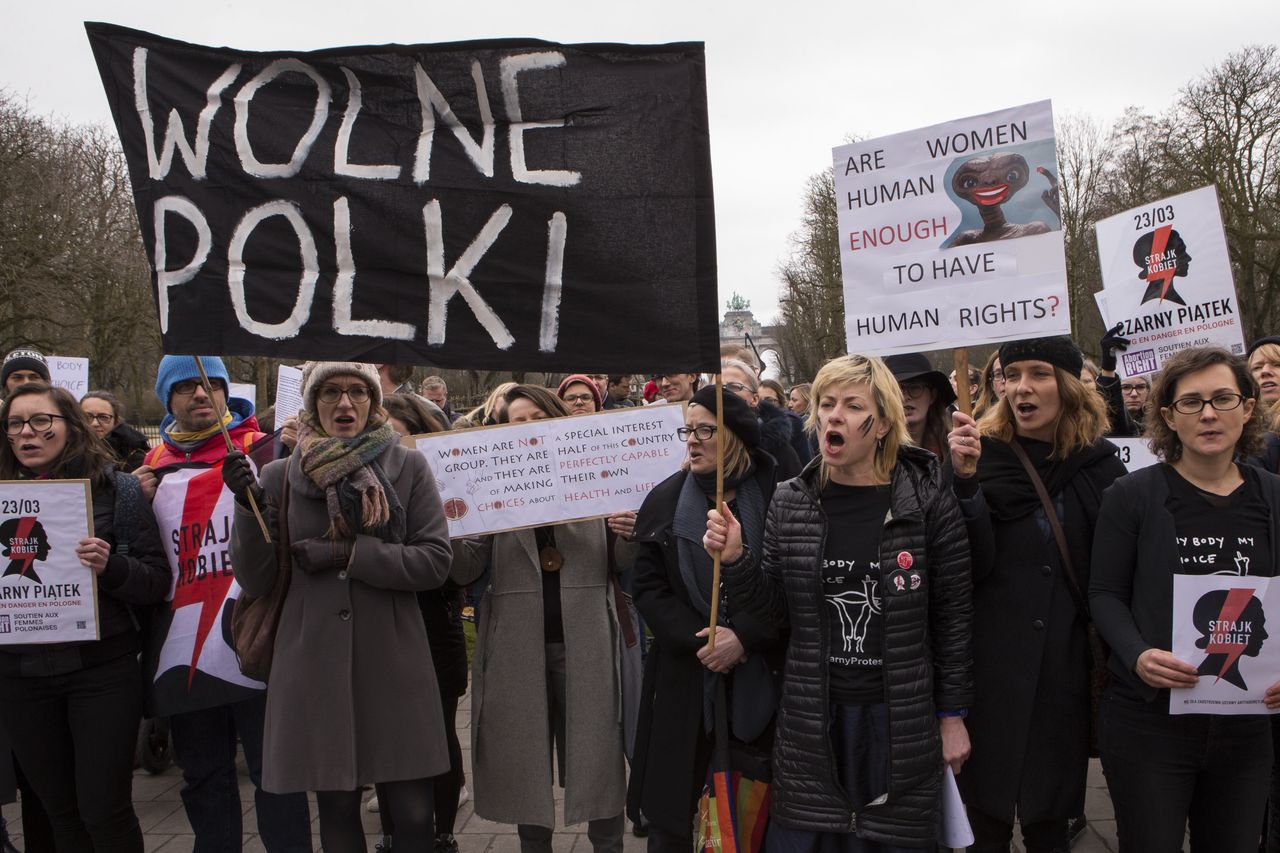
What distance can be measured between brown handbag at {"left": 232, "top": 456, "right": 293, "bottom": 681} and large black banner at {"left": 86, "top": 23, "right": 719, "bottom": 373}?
2.25ft

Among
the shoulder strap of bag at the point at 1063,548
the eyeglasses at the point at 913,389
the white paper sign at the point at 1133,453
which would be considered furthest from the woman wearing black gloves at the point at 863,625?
the white paper sign at the point at 1133,453

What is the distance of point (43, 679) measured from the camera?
3.52m

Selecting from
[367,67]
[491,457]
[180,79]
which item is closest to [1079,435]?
[491,457]

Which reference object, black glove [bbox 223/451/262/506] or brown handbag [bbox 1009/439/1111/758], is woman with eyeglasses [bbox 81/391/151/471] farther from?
brown handbag [bbox 1009/439/1111/758]

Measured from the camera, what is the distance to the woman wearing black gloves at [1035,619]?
308 cm

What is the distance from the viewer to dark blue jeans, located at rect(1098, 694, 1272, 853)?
278 cm

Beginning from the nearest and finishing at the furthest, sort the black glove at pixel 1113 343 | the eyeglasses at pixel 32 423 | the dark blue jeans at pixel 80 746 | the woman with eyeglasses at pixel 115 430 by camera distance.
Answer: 1. the dark blue jeans at pixel 80 746
2. the eyeglasses at pixel 32 423
3. the black glove at pixel 1113 343
4. the woman with eyeglasses at pixel 115 430

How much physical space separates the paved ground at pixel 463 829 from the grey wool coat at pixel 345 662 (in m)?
1.34

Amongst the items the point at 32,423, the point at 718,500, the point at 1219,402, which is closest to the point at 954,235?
the point at 1219,402

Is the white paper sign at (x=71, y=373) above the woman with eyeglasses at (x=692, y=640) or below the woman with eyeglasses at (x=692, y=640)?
above

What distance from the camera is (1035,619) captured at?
308cm

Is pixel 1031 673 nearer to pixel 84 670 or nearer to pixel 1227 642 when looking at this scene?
pixel 1227 642

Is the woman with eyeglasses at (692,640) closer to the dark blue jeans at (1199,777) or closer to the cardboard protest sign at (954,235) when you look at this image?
the cardboard protest sign at (954,235)

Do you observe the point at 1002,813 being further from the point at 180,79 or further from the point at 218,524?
the point at 180,79
